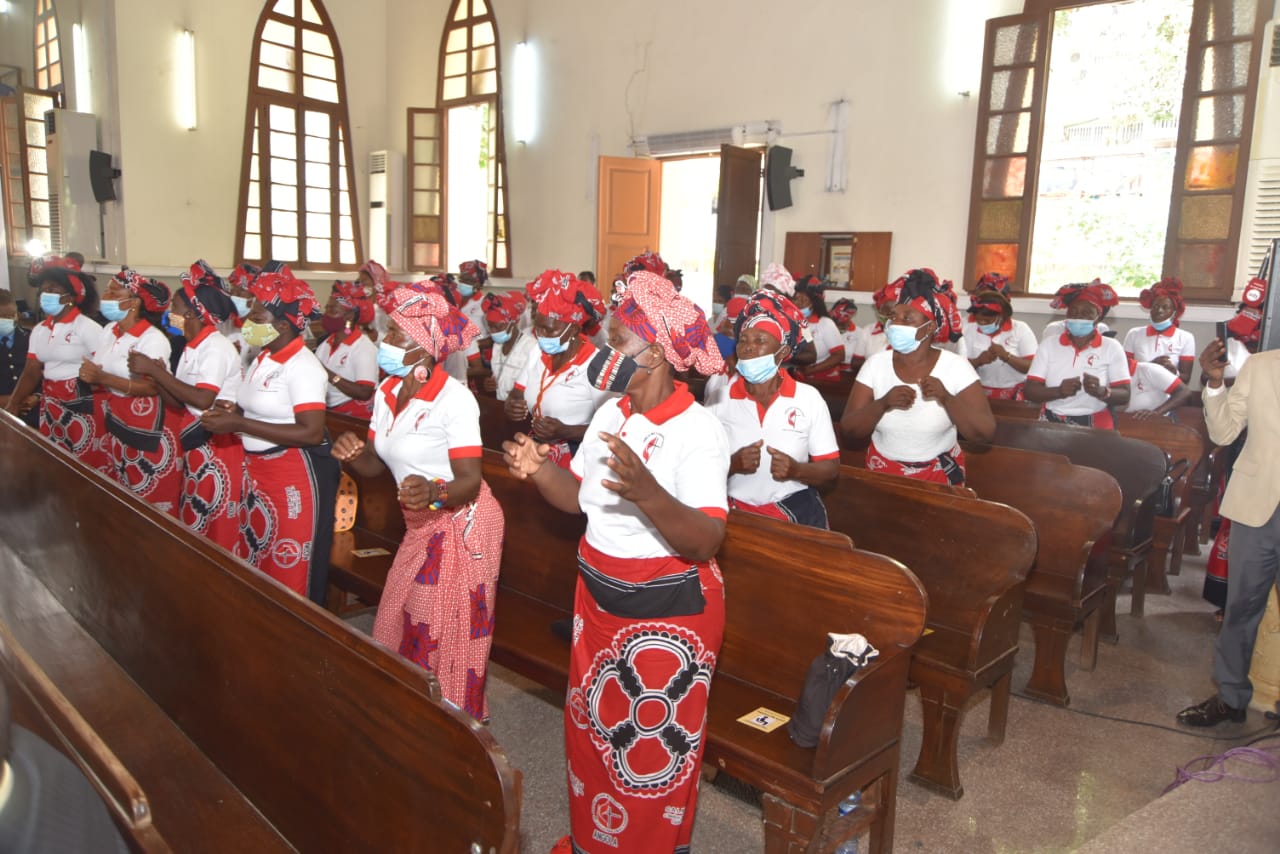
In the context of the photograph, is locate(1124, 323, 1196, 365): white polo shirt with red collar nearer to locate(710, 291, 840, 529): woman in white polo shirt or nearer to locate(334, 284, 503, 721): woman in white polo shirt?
locate(710, 291, 840, 529): woman in white polo shirt

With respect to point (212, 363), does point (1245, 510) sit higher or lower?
lower

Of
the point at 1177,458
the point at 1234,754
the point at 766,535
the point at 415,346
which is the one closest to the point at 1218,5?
the point at 1177,458

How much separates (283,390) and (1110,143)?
7984 millimetres

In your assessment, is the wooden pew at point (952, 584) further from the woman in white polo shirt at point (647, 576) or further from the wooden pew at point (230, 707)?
the wooden pew at point (230, 707)

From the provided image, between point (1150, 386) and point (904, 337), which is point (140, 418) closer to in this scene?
point (904, 337)

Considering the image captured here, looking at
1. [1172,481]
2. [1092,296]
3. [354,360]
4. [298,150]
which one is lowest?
[1172,481]

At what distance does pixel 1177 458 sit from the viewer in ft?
18.2

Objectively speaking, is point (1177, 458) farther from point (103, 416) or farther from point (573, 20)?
point (573, 20)

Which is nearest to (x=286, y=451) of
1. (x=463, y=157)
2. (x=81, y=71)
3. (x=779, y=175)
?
(x=779, y=175)

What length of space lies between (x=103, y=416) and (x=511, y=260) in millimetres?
8543

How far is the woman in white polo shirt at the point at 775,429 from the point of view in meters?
3.17

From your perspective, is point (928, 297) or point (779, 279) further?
point (779, 279)

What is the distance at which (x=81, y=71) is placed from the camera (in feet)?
40.9

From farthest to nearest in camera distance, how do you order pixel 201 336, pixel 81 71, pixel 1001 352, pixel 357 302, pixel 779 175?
pixel 81 71
pixel 779 175
pixel 1001 352
pixel 357 302
pixel 201 336
